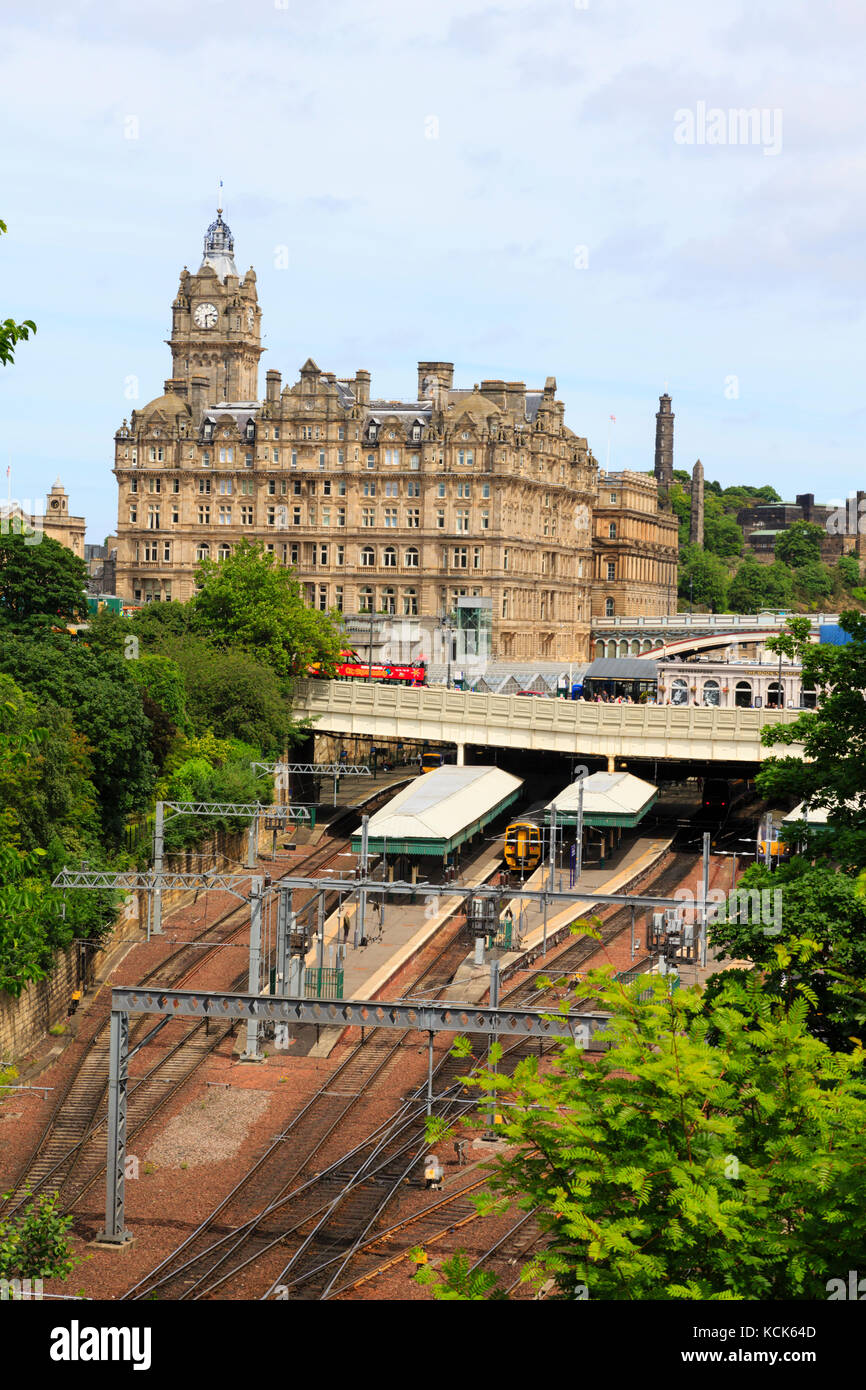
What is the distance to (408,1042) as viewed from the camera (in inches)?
2060

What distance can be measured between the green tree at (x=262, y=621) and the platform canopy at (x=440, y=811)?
1503 centimetres

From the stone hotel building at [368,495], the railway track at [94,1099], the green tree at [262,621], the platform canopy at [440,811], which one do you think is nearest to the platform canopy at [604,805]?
the platform canopy at [440,811]

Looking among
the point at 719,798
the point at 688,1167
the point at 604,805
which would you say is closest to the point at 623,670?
the point at 719,798

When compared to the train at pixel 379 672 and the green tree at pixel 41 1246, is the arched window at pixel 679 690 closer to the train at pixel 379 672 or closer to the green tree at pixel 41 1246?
the train at pixel 379 672

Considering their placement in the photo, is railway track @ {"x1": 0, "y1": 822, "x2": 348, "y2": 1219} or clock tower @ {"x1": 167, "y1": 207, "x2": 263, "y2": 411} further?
clock tower @ {"x1": 167, "y1": 207, "x2": 263, "y2": 411}

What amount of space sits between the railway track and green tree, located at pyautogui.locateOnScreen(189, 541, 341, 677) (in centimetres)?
3405

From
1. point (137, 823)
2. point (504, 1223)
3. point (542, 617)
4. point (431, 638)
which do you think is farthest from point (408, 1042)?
point (542, 617)

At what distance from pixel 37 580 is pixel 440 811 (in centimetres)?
2609

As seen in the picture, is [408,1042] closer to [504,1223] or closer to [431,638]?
[504,1223]

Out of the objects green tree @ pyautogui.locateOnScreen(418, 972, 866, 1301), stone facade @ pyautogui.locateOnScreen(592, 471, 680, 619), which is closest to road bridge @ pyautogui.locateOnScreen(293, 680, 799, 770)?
green tree @ pyautogui.locateOnScreen(418, 972, 866, 1301)

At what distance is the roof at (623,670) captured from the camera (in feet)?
412

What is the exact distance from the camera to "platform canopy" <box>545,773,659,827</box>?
74.2 metres

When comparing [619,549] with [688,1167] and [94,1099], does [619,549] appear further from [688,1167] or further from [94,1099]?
[688,1167]

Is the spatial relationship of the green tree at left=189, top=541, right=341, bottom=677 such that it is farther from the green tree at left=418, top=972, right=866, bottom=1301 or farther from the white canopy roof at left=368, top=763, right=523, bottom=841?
the green tree at left=418, top=972, right=866, bottom=1301
